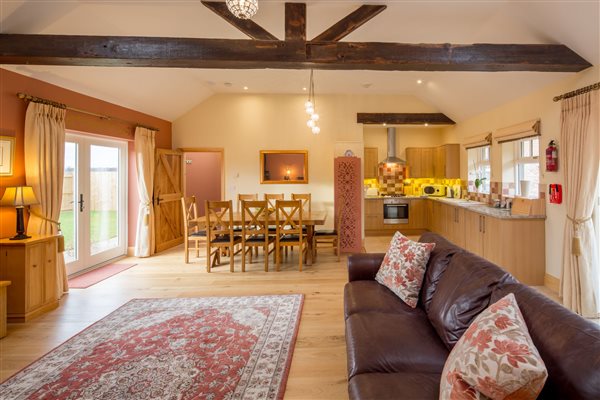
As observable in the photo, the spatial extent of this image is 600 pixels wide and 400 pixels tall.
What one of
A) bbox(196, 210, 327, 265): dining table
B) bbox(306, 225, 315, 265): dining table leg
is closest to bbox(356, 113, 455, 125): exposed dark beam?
bbox(196, 210, 327, 265): dining table

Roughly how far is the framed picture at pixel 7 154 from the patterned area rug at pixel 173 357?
1869 millimetres

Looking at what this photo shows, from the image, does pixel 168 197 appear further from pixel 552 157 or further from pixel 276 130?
pixel 552 157

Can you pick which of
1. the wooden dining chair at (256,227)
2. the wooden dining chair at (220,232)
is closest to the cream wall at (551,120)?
the wooden dining chair at (256,227)

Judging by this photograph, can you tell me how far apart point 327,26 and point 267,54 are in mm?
1302

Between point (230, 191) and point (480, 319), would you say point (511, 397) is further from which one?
point (230, 191)

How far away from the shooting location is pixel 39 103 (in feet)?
11.6

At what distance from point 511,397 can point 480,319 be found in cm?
28

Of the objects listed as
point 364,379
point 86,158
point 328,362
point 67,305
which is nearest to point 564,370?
point 364,379

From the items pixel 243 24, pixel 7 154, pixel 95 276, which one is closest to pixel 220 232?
pixel 95 276

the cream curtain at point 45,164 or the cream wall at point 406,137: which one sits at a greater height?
the cream wall at point 406,137

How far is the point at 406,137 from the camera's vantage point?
7.69m

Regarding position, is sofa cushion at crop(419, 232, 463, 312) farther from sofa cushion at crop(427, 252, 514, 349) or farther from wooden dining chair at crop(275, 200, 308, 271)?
wooden dining chair at crop(275, 200, 308, 271)

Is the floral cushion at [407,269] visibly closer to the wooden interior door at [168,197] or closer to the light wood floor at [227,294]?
the light wood floor at [227,294]

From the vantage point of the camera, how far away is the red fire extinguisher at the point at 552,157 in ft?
12.2
